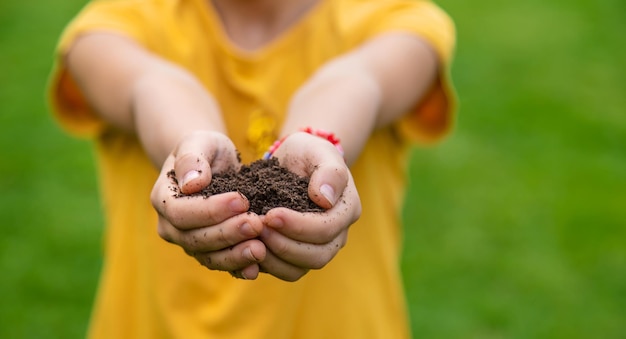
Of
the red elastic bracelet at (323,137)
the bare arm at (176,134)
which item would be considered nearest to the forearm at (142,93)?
the bare arm at (176,134)

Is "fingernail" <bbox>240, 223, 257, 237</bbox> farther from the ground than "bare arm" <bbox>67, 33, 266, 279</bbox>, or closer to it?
closer to it

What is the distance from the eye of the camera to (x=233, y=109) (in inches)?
70.9

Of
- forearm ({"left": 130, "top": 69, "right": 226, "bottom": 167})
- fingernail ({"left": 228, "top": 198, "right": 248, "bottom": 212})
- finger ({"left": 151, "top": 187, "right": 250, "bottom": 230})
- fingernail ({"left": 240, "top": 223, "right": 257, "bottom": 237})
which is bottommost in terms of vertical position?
fingernail ({"left": 240, "top": 223, "right": 257, "bottom": 237})

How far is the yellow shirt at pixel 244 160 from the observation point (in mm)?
1696

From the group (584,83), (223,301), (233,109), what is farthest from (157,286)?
(584,83)

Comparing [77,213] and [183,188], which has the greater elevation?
[77,213]

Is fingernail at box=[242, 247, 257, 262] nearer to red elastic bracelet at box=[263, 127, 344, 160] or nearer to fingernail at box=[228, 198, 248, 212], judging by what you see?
fingernail at box=[228, 198, 248, 212]

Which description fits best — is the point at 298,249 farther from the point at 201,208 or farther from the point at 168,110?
the point at 168,110

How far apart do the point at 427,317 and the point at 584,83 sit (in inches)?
79.6

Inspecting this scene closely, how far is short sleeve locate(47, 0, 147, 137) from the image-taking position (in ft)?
5.89

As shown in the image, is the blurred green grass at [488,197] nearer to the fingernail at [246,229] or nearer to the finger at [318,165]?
the finger at [318,165]

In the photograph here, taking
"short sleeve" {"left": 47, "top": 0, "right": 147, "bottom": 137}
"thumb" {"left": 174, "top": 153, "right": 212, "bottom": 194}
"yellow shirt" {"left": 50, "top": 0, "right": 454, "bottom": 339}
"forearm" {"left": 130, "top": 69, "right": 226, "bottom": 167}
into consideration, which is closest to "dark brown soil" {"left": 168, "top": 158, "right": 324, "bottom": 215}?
"thumb" {"left": 174, "top": 153, "right": 212, "bottom": 194}

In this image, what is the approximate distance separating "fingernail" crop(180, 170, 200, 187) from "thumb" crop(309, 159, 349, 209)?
0.16m

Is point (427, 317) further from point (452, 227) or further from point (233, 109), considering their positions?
Result: point (233, 109)
